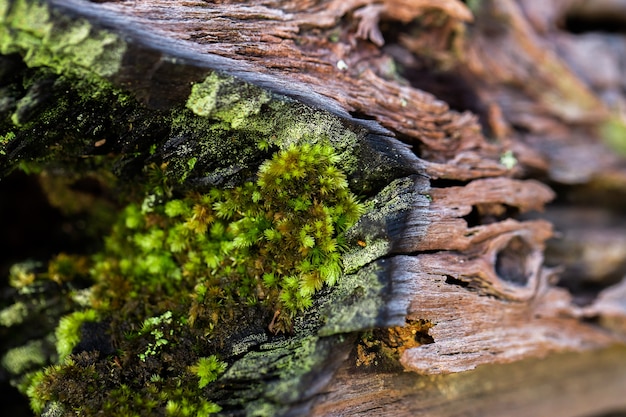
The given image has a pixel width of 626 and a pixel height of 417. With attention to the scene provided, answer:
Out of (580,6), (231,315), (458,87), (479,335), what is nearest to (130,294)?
(231,315)

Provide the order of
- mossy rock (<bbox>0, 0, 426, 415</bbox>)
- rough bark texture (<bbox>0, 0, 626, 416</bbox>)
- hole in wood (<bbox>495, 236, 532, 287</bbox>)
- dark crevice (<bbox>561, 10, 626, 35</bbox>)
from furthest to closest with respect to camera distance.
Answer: dark crevice (<bbox>561, 10, 626, 35</bbox>), hole in wood (<bbox>495, 236, 532, 287</bbox>), rough bark texture (<bbox>0, 0, 626, 416</bbox>), mossy rock (<bbox>0, 0, 426, 415</bbox>)

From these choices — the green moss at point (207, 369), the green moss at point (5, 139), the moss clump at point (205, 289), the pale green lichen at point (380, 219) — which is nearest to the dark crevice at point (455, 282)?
the pale green lichen at point (380, 219)

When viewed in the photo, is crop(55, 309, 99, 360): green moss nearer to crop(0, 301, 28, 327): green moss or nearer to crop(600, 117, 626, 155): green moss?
crop(0, 301, 28, 327): green moss

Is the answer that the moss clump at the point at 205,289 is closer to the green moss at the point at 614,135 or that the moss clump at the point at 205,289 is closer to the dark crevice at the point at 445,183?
the dark crevice at the point at 445,183

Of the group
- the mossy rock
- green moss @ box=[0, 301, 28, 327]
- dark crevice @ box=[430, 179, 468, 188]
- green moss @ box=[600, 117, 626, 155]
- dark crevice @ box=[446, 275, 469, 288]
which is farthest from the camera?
green moss @ box=[600, 117, 626, 155]

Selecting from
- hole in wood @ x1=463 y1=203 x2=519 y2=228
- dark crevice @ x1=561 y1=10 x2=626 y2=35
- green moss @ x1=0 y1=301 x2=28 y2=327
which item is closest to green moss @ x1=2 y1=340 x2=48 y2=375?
green moss @ x1=0 y1=301 x2=28 y2=327

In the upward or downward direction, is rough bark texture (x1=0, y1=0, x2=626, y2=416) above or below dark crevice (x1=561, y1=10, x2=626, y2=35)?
below
